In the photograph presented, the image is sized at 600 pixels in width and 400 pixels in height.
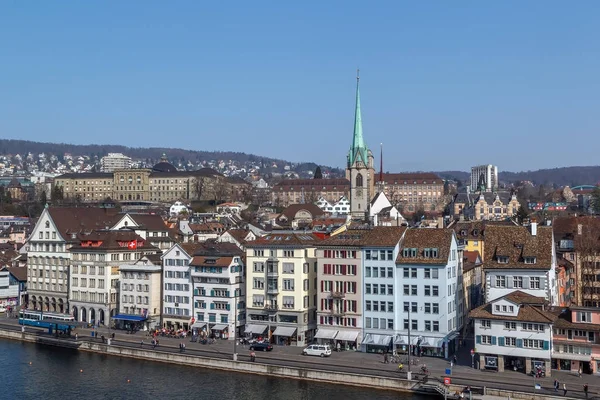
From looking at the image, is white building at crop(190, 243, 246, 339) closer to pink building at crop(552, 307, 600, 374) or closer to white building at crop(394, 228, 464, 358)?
white building at crop(394, 228, 464, 358)

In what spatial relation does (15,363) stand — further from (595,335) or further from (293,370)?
(595,335)

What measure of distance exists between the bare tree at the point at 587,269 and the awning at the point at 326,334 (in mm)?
31005

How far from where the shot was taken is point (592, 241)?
9019 cm

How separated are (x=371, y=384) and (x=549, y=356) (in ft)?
46.5

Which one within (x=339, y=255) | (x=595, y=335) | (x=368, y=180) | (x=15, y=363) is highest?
(x=368, y=180)

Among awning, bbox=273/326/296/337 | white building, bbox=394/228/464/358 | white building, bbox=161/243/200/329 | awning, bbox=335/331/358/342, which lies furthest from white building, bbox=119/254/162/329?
white building, bbox=394/228/464/358

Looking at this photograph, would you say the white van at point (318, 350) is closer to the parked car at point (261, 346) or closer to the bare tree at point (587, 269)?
the parked car at point (261, 346)

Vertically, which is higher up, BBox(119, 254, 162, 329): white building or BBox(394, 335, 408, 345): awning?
BBox(119, 254, 162, 329): white building

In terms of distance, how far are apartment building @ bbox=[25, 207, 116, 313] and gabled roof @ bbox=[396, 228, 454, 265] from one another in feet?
156

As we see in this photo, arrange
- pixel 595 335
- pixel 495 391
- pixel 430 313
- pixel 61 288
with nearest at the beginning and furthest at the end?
pixel 495 391 → pixel 595 335 → pixel 430 313 → pixel 61 288

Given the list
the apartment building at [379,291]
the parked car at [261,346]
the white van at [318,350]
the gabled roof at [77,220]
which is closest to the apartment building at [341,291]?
the apartment building at [379,291]

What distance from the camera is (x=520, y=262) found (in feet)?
230

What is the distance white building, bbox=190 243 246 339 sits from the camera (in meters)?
82.6

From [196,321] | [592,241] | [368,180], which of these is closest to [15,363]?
[196,321]
